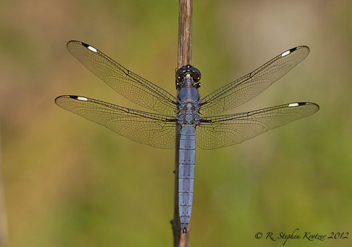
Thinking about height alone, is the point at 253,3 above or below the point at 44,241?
above

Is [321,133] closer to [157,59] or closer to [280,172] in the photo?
[280,172]

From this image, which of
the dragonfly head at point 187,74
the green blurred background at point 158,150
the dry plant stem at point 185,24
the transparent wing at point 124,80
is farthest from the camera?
the green blurred background at point 158,150

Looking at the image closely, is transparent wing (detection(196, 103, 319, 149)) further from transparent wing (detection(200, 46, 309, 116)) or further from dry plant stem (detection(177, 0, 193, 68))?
dry plant stem (detection(177, 0, 193, 68))

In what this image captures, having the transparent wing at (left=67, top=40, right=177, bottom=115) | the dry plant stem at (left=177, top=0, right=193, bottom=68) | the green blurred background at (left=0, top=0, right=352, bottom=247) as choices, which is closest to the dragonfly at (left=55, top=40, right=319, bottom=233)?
the transparent wing at (left=67, top=40, right=177, bottom=115)

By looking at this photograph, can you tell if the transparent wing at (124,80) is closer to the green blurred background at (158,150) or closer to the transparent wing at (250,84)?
the transparent wing at (250,84)

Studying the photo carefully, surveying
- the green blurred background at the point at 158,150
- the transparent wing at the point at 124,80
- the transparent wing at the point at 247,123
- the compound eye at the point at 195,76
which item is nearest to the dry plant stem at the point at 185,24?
the compound eye at the point at 195,76

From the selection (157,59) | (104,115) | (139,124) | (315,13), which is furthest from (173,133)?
(315,13)
